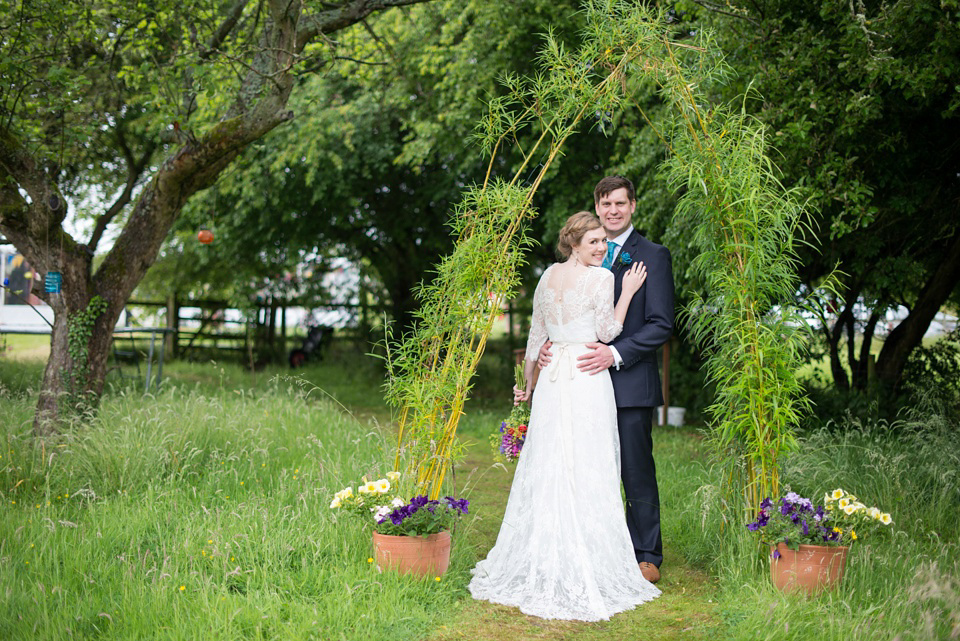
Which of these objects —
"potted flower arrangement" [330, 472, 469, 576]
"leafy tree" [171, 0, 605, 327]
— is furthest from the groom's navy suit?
"leafy tree" [171, 0, 605, 327]

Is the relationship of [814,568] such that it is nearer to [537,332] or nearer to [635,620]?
[635,620]

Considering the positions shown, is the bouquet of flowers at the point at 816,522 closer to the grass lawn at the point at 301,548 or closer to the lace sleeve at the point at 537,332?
the grass lawn at the point at 301,548

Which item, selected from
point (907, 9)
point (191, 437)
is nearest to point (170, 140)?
point (191, 437)

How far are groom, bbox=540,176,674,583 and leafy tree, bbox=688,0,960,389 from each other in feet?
2.82

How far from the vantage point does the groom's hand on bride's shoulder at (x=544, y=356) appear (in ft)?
13.7

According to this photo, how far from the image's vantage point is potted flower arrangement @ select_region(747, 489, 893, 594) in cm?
362

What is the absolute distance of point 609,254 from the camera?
4.25 meters

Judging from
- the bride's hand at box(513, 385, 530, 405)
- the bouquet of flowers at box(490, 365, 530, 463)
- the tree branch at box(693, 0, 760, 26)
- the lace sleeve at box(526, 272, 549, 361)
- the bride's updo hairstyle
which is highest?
the tree branch at box(693, 0, 760, 26)

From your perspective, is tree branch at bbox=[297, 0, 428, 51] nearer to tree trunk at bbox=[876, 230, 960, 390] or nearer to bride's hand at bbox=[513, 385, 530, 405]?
bride's hand at bbox=[513, 385, 530, 405]

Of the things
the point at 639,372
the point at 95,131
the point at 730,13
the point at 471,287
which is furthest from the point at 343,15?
the point at 639,372

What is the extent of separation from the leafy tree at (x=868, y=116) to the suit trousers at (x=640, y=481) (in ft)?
3.79

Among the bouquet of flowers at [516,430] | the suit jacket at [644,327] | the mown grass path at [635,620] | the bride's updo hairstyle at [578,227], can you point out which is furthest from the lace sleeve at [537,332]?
the mown grass path at [635,620]

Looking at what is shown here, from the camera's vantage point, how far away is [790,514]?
3.74 meters

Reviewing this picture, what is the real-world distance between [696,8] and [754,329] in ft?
10.8
